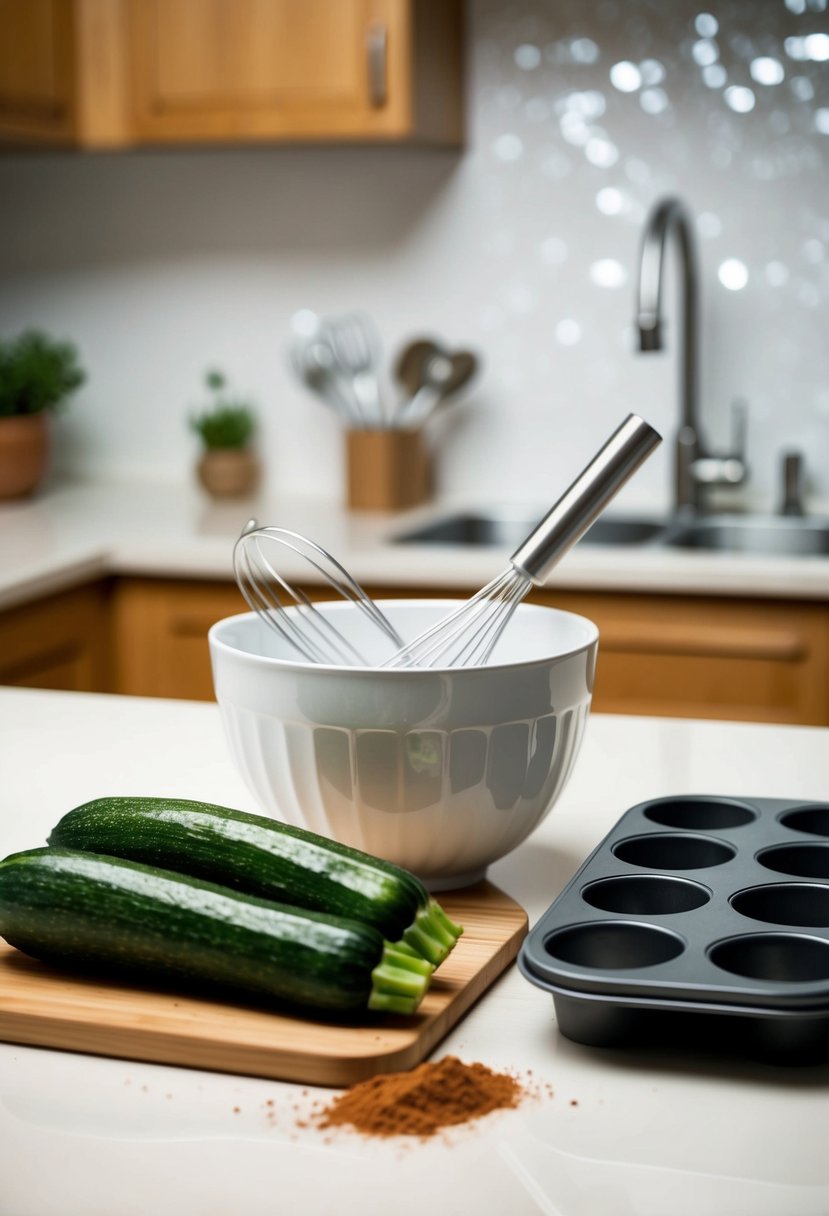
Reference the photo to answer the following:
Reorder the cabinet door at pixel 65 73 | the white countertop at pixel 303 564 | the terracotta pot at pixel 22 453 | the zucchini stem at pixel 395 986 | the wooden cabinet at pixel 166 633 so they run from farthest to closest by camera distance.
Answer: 1. the terracotta pot at pixel 22 453
2. the cabinet door at pixel 65 73
3. the wooden cabinet at pixel 166 633
4. the white countertop at pixel 303 564
5. the zucchini stem at pixel 395 986

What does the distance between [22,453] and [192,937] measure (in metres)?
2.07

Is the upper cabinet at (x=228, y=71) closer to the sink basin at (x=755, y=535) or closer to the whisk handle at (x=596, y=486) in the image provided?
the sink basin at (x=755, y=535)

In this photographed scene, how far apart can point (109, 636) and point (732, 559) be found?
0.96 meters

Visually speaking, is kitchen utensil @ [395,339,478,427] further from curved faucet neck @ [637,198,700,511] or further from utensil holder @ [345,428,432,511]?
curved faucet neck @ [637,198,700,511]

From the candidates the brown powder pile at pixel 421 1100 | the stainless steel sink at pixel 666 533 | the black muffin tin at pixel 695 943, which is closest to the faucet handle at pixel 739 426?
the stainless steel sink at pixel 666 533

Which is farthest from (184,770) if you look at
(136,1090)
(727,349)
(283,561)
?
(727,349)

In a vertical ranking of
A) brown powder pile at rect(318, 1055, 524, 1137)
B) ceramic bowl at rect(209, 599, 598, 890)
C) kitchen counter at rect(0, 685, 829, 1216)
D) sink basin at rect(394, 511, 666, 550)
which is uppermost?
ceramic bowl at rect(209, 599, 598, 890)

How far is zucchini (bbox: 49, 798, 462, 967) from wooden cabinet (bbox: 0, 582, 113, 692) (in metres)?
1.36

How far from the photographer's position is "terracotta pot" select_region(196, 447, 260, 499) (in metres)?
2.73

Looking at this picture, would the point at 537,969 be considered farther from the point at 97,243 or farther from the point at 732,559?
the point at 97,243

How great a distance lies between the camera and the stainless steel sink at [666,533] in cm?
239

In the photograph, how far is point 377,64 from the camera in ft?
7.71

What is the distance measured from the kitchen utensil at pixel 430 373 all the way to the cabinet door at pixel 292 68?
37 cm

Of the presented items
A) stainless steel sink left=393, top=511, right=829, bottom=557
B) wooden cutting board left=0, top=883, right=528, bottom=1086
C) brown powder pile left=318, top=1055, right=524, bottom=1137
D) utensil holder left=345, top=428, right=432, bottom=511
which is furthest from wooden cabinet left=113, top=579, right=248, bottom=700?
brown powder pile left=318, top=1055, right=524, bottom=1137
